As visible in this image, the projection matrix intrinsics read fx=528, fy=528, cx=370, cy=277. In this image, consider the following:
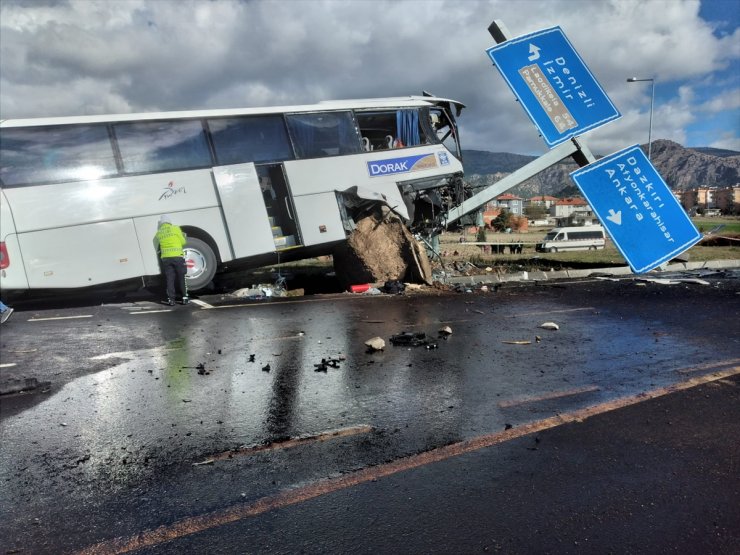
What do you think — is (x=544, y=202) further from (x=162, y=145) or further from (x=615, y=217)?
(x=162, y=145)

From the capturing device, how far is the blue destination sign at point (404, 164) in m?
11.6

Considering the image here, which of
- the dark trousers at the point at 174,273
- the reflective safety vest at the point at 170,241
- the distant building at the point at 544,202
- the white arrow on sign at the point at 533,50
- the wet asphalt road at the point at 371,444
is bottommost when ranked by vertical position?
the wet asphalt road at the point at 371,444

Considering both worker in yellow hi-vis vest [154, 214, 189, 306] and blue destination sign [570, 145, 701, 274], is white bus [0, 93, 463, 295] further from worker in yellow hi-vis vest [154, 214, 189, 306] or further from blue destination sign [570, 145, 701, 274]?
blue destination sign [570, 145, 701, 274]

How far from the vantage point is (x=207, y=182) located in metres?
10.3

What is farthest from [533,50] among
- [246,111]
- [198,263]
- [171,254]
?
[171,254]

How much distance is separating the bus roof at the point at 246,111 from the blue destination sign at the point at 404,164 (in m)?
1.24

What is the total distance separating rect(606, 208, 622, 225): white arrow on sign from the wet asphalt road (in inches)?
167

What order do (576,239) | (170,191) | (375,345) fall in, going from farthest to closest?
(576,239) < (170,191) < (375,345)

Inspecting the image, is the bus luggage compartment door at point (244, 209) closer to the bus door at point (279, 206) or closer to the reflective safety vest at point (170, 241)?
the bus door at point (279, 206)

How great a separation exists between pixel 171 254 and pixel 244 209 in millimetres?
1759

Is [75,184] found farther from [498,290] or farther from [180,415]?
[498,290]

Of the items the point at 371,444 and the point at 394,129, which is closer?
the point at 371,444

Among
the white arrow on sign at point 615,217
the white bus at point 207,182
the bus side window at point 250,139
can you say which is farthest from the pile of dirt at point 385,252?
the white arrow on sign at point 615,217

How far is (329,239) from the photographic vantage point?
11258 mm
